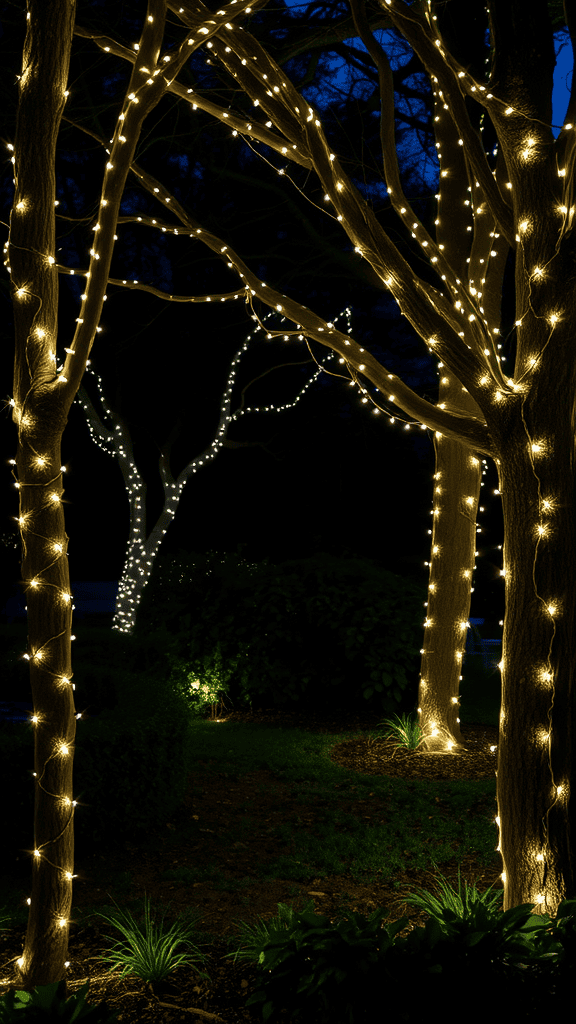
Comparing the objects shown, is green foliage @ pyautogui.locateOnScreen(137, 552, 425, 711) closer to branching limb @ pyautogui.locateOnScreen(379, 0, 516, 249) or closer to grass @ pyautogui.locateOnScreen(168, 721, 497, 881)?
grass @ pyautogui.locateOnScreen(168, 721, 497, 881)

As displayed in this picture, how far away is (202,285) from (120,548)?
34.5 ft

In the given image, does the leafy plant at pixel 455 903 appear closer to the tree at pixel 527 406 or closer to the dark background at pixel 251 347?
the tree at pixel 527 406

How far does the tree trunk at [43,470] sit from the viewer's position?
3107 millimetres

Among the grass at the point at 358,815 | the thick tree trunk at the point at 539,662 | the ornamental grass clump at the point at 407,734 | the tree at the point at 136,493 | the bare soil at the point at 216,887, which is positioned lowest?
the bare soil at the point at 216,887

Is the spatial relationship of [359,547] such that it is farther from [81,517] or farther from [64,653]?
[64,653]

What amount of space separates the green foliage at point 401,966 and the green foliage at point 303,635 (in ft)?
19.5

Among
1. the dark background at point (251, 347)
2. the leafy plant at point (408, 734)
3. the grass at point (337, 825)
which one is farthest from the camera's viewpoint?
the dark background at point (251, 347)

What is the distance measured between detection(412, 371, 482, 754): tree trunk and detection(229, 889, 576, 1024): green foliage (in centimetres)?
464

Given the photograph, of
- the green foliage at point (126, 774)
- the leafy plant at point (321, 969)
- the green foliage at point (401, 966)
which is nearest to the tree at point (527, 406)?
the green foliage at point (401, 966)

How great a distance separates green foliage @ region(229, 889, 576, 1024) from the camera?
262 cm

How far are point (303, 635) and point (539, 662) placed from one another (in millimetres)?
5869

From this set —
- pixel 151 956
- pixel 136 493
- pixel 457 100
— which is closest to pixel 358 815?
pixel 151 956

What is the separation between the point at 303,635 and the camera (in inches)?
366

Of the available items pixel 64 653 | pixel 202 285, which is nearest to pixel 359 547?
pixel 202 285
